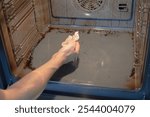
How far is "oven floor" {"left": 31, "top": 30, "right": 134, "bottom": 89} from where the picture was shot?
142 cm

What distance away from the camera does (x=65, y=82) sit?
1.41 metres

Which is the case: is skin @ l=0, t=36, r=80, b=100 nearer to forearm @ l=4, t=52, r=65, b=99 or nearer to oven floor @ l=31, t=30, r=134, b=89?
forearm @ l=4, t=52, r=65, b=99

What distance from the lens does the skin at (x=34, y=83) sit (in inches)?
43.9

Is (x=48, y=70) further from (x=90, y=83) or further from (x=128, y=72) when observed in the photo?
(x=128, y=72)

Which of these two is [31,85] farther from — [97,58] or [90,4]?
[90,4]

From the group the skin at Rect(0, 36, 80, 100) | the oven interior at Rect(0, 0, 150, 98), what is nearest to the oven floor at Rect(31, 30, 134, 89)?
the oven interior at Rect(0, 0, 150, 98)

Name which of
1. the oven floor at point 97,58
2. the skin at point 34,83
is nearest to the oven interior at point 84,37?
the oven floor at point 97,58

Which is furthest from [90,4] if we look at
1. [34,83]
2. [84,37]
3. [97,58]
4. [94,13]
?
[34,83]

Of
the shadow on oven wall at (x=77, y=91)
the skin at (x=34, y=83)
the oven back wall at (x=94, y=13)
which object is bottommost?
the shadow on oven wall at (x=77, y=91)

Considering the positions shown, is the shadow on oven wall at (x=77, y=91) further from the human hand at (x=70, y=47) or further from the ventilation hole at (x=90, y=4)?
the ventilation hole at (x=90, y=4)

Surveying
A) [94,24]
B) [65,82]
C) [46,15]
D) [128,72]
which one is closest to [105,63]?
[128,72]

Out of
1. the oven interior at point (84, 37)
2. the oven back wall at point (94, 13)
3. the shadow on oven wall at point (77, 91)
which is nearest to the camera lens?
the shadow on oven wall at point (77, 91)

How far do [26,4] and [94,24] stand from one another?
0.48m

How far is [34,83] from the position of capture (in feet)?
3.91
